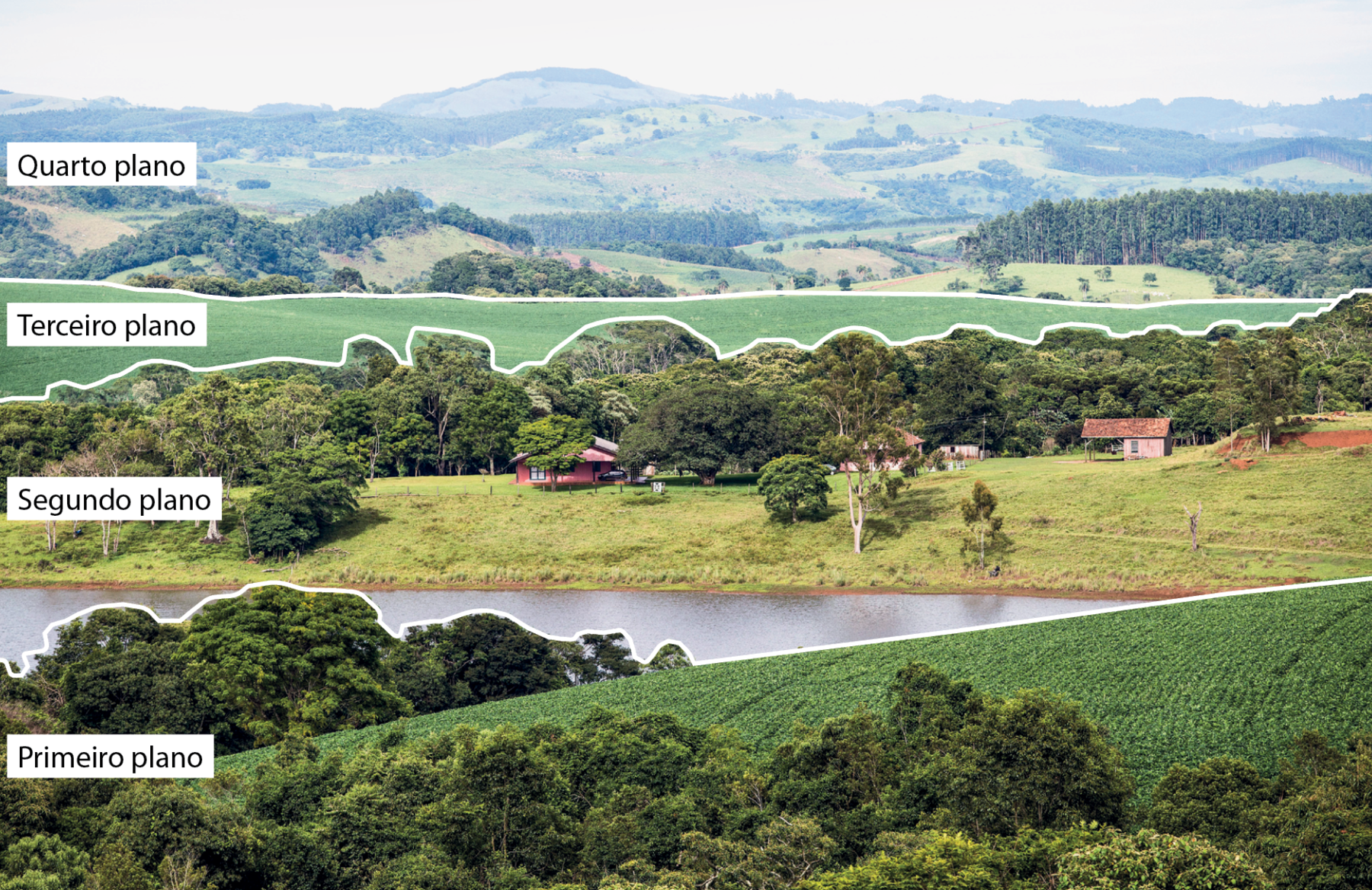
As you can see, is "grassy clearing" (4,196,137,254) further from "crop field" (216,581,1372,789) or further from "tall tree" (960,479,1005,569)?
"tall tree" (960,479,1005,569)

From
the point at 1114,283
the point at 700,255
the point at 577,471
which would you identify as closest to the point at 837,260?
the point at 700,255

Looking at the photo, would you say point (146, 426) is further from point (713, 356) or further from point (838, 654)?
point (838, 654)

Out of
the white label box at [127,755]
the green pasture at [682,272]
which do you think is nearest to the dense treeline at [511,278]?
the green pasture at [682,272]

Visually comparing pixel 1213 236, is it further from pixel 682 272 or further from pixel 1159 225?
pixel 682 272

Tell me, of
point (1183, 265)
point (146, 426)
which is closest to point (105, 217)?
point (1183, 265)

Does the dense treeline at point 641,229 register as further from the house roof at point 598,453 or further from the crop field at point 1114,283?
the house roof at point 598,453
